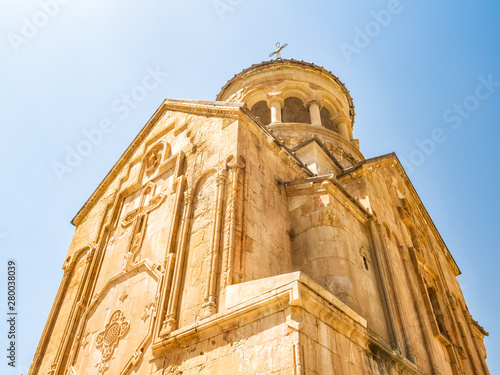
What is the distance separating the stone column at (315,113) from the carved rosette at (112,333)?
11.4 metres

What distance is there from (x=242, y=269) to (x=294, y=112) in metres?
13.5

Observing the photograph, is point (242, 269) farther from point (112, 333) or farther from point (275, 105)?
point (275, 105)

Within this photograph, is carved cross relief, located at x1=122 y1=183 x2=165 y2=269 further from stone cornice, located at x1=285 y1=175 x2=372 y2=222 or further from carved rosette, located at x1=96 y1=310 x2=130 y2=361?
stone cornice, located at x1=285 y1=175 x2=372 y2=222

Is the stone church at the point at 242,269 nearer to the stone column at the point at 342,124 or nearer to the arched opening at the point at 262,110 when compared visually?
the stone column at the point at 342,124

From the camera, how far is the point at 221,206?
7199mm

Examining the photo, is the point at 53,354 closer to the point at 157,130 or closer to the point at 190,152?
the point at 190,152

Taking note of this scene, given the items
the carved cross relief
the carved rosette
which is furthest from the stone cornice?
the carved rosette

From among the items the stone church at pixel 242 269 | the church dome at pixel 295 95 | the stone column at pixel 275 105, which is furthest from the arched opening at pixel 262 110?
the stone church at pixel 242 269

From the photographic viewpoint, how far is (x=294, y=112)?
61.7ft

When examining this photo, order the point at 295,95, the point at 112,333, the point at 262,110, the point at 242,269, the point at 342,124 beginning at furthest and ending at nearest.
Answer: the point at 262,110, the point at 342,124, the point at 295,95, the point at 112,333, the point at 242,269

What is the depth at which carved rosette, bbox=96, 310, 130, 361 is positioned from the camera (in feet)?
24.1

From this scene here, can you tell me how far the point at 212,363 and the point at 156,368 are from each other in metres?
1.28

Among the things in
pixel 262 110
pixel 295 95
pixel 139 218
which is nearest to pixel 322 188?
pixel 139 218

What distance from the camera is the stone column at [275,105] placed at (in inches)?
647
